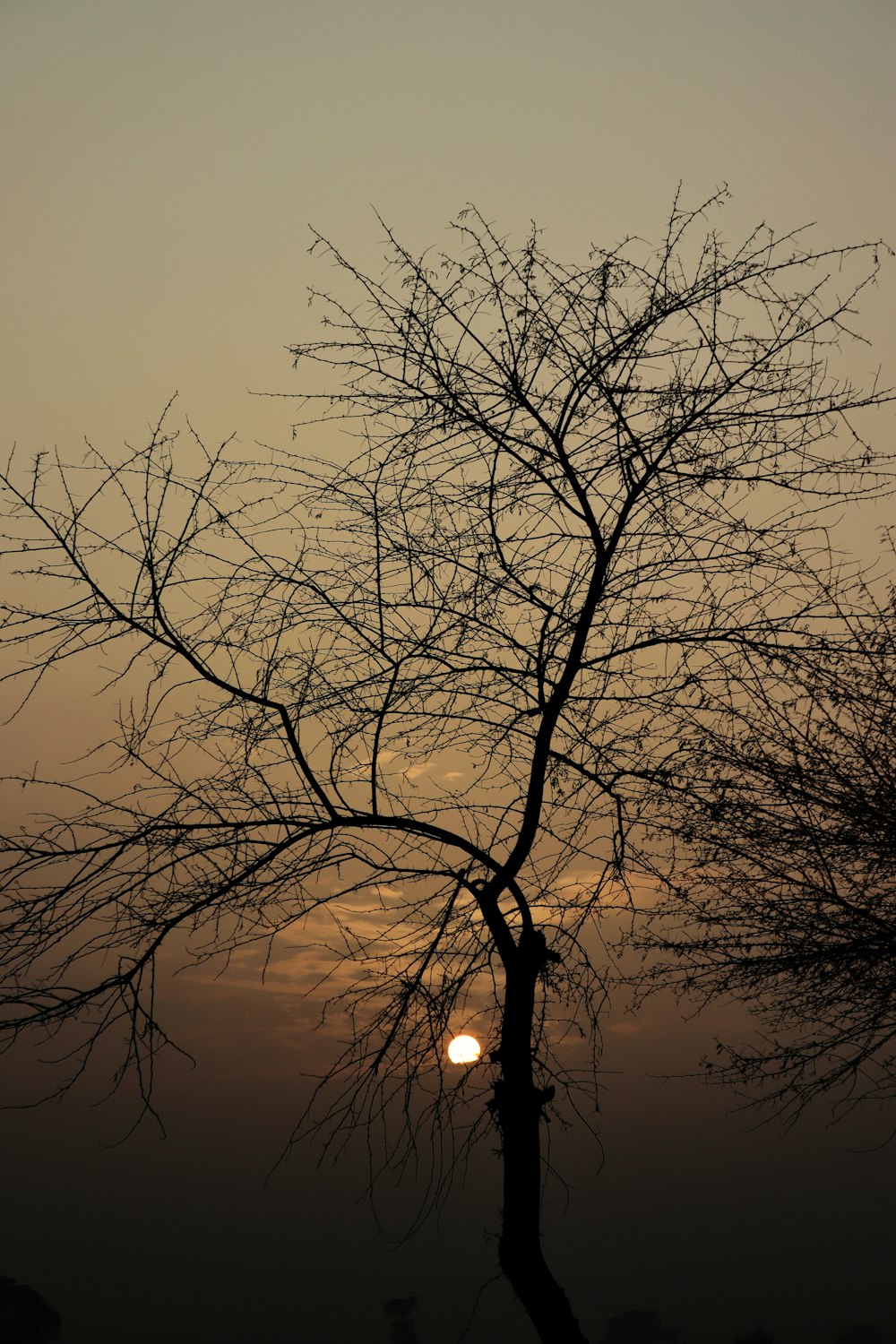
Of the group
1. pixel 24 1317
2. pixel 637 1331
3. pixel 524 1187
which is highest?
pixel 524 1187

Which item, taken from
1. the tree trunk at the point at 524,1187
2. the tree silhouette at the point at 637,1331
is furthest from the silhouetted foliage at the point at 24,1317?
the tree trunk at the point at 524,1187

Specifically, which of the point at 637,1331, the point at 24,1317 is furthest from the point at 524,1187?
the point at 637,1331

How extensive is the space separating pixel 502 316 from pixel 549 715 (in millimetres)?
1655

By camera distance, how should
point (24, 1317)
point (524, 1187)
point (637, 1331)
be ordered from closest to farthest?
point (524, 1187) → point (24, 1317) → point (637, 1331)

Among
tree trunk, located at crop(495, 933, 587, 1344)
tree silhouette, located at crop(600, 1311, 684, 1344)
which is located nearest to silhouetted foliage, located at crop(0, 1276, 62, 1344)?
tree silhouette, located at crop(600, 1311, 684, 1344)

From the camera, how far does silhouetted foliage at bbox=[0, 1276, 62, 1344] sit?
63.9m

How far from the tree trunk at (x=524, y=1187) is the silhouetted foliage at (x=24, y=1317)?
72208mm

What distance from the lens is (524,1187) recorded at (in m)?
4.70

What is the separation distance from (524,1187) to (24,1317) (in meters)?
76.5

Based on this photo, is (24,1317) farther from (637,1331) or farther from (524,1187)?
(524,1187)

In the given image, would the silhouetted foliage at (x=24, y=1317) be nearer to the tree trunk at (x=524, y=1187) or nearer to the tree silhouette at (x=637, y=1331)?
the tree silhouette at (x=637, y=1331)

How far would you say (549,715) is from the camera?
14.9ft

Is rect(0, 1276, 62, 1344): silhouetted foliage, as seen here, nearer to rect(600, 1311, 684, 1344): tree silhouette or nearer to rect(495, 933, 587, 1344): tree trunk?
rect(600, 1311, 684, 1344): tree silhouette

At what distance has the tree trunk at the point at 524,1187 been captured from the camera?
464cm
